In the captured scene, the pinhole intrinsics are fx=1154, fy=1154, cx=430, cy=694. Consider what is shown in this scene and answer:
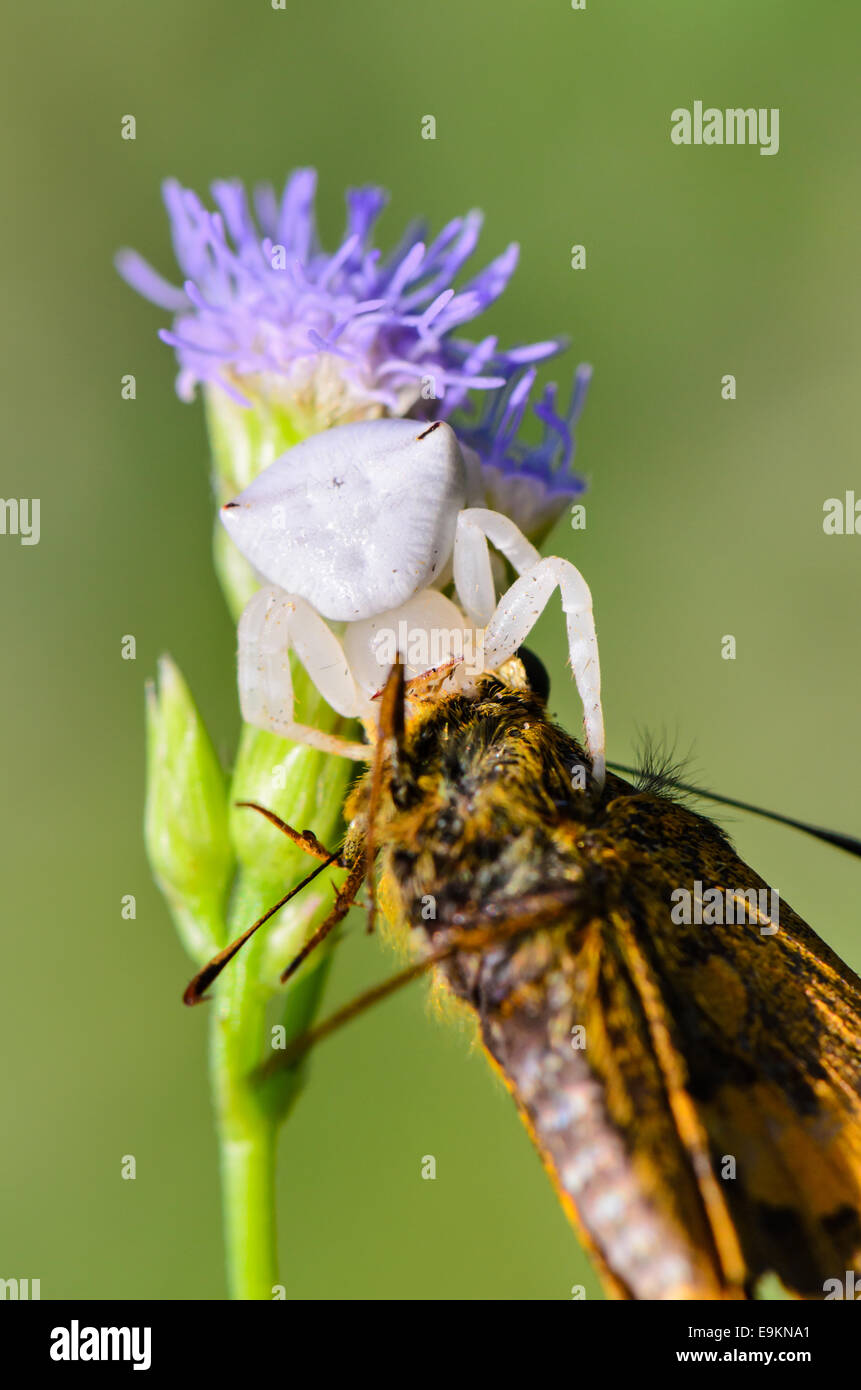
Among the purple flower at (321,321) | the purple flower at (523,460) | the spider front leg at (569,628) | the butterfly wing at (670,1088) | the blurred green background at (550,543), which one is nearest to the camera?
the butterfly wing at (670,1088)

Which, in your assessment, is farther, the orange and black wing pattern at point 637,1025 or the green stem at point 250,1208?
the green stem at point 250,1208

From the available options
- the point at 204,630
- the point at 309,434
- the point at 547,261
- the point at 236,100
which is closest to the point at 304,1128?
the point at 204,630

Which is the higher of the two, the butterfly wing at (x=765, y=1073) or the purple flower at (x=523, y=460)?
the purple flower at (x=523, y=460)

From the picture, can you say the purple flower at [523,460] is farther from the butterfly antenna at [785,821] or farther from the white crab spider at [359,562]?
the butterfly antenna at [785,821]

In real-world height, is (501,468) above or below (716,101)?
below

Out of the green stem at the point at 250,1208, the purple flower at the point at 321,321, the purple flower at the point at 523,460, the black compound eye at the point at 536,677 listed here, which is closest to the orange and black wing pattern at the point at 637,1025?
the black compound eye at the point at 536,677
